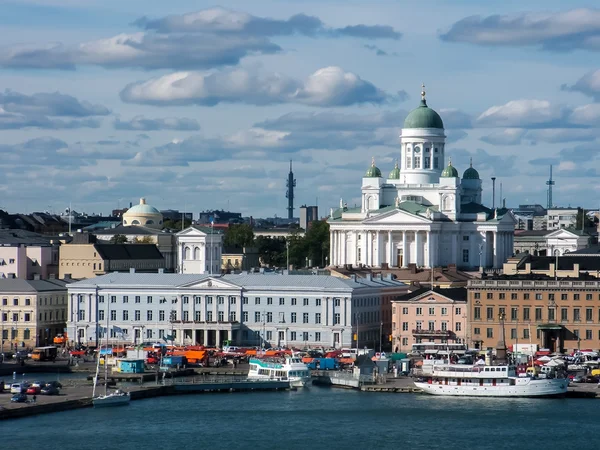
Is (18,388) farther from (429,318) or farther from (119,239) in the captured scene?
(119,239)

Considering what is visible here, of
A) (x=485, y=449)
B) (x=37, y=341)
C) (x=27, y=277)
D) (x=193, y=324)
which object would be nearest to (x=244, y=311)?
(x=193, y=324)

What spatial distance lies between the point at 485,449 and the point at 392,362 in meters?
24.9

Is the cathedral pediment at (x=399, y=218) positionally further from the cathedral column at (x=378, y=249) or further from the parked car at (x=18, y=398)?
the parked car at (x=18, y=398)

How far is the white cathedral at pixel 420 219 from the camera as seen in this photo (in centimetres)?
14725

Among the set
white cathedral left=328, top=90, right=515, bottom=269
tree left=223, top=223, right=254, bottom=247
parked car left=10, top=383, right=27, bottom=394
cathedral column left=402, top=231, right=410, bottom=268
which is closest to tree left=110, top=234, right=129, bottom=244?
tree left=223, top=223, right=254, bottom=247

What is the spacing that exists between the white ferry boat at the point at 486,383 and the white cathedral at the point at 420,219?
5313 cm

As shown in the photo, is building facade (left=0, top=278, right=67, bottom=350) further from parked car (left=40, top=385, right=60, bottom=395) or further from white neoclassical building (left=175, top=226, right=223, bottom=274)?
white neoclassical building (left=175, top=226, right=223, bottom=274)

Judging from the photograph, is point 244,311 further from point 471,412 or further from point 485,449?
point 485,449

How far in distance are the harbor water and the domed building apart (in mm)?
102372

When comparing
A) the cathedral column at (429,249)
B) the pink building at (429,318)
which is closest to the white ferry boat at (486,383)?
the pink building at (429,318)

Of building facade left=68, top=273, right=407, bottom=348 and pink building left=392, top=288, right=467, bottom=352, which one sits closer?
pink building left=392, top=288, right=467, bottom=352

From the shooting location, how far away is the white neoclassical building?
5586 inches

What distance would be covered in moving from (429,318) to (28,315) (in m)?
22.4

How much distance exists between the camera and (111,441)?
76.4 m
